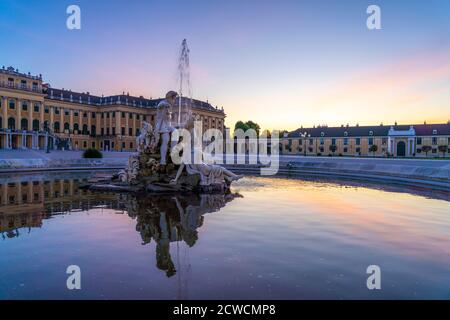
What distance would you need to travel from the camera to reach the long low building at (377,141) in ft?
237

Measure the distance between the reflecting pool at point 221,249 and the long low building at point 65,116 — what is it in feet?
153

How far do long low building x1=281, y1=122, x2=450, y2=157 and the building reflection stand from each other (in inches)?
2357

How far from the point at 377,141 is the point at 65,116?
7324 centimetres

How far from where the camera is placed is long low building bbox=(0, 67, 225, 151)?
61156 mm

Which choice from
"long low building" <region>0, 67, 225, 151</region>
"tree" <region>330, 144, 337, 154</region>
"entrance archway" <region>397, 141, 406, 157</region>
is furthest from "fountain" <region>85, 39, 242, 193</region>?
"entrance archway" <region>397, 141, 406, 157</region>

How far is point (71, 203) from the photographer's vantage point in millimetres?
10359

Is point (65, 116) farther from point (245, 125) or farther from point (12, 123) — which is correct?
point (245, 125)

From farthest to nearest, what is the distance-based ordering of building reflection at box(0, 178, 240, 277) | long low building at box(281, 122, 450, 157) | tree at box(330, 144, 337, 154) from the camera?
tree at box(330, 144, 337, 154), long low building at box(281, 122, 450, 157), building reflection at box(0, 178, 240, 277)

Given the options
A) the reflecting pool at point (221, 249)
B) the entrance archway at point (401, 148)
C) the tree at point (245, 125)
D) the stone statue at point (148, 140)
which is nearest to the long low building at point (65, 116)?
the tree at point (245, 125)

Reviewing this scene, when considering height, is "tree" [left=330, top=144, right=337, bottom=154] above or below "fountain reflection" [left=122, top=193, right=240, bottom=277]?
above

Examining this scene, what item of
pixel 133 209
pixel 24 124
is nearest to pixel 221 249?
pixel 133 209

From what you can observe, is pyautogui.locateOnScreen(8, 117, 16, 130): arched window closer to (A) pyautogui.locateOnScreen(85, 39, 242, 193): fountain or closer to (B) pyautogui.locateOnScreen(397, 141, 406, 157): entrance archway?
(A) pyautogui.locateOnScreen(85, 39, 242, 193): fountain

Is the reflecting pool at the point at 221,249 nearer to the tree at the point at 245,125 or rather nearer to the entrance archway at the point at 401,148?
the entrance archway at the point at 401,148

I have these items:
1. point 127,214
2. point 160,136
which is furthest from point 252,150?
point 127,214
